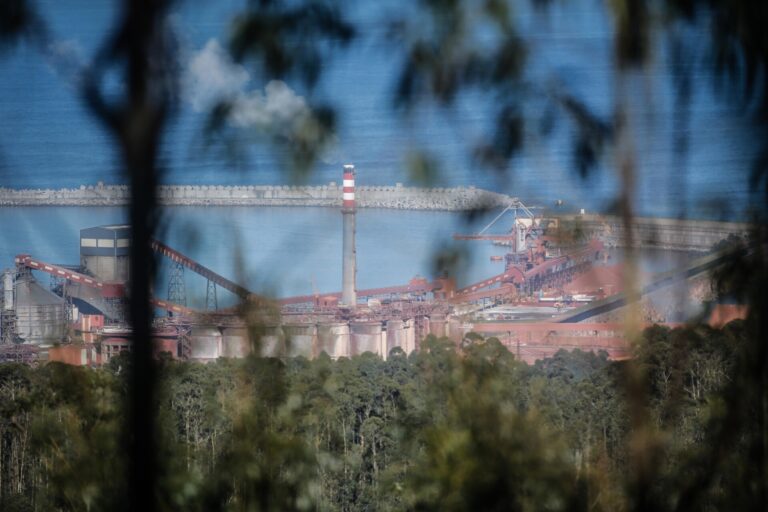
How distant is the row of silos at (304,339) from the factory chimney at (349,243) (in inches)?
2.0

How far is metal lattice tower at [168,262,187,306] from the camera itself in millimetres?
1681

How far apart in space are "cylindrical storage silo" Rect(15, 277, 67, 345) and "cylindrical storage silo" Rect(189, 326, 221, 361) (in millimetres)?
212

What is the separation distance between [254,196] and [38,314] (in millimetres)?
402

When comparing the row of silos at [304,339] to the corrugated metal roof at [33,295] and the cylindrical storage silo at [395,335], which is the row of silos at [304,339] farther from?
the corrugated metal roof at [33,295]

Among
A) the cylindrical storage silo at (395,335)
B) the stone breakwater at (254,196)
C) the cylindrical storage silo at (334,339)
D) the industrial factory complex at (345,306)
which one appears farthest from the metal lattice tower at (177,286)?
the cylindrical storage silo at (395,335)

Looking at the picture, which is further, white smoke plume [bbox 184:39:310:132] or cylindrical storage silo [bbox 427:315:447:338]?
cylindrical storage silo [bbox 427:315:447:338]

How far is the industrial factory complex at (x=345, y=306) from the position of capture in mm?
1677

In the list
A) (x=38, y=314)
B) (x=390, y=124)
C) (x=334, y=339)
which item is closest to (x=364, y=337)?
(x=334, y=339)

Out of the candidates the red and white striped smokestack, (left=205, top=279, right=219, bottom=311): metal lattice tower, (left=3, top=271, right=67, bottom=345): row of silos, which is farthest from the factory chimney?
(left=3, top=271, right=67, bottom=345): row of silos

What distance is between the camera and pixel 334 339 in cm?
174

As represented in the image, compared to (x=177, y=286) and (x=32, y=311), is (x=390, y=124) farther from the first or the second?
(x=32, y=311)

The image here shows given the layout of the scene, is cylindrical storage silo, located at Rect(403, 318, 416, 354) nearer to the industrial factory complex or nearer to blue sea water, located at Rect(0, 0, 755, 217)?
the industrial factory complex

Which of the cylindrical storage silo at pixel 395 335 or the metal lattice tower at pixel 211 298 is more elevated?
the metal lattice tower at pixel 211 298

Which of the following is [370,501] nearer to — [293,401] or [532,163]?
[293,401]
